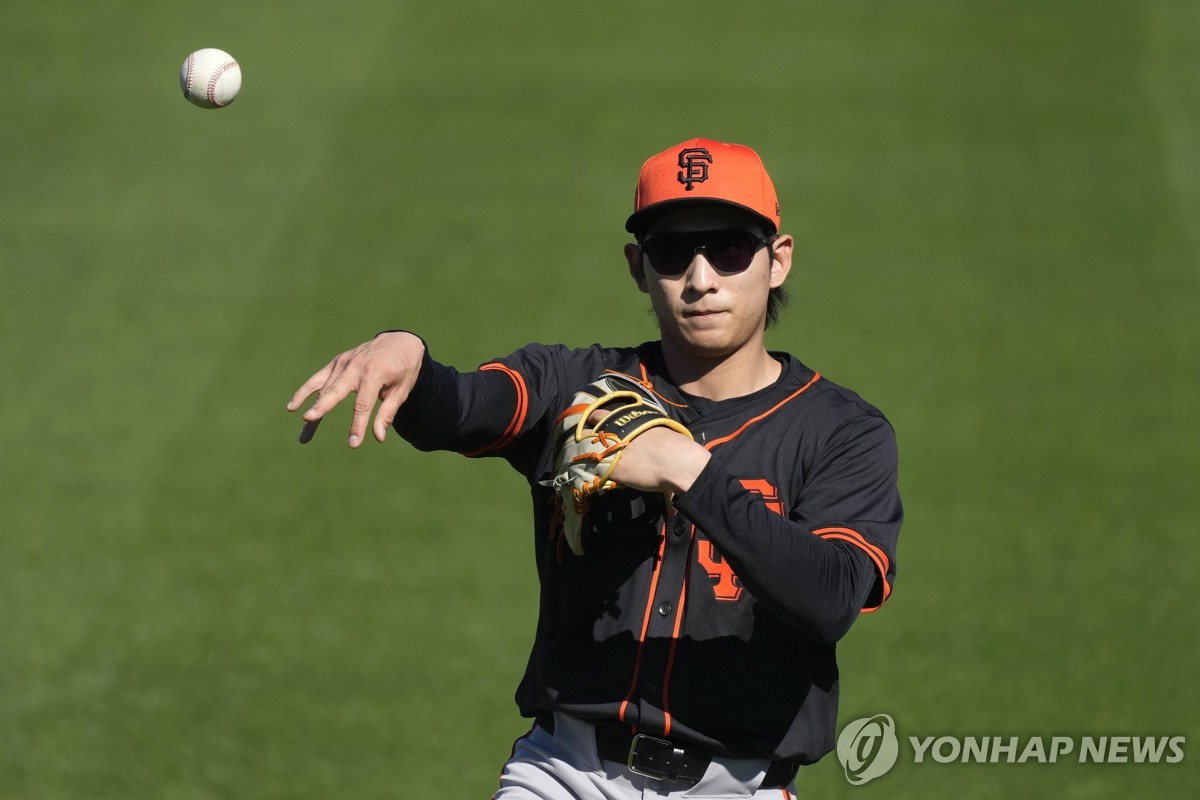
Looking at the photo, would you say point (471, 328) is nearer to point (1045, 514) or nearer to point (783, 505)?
point (1045, 514)

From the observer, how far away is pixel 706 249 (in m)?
3.80

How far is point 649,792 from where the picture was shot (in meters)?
3.63

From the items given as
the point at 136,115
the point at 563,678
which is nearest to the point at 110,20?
the point at 136,115

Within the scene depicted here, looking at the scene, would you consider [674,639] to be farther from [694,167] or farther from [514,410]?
[694,167]

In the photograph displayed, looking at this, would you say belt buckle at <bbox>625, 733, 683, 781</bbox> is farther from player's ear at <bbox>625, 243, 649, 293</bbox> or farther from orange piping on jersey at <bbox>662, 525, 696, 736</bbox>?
player's ear at <bbox>625, 243, 649, 293</bbox>

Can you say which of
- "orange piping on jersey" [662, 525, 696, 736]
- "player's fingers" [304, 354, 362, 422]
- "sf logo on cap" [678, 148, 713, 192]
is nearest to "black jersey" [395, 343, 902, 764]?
"orange piping on jersey" [662, 525, 696, 736]

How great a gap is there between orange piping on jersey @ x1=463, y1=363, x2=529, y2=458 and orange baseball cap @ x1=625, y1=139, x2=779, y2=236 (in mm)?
470

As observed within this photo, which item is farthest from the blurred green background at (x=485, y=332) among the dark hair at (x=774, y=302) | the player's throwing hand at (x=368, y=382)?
the player's throwing hand at (x=368, y=382)

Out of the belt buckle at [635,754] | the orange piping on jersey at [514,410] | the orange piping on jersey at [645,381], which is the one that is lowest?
the belt buckle at [635,754]

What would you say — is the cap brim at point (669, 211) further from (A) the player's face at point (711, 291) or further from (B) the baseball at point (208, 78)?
(B) the baseball at point (208, 78)

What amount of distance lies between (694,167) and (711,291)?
1.03ft

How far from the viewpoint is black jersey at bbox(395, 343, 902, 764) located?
11.6 ft

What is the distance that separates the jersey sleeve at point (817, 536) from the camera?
3.13m

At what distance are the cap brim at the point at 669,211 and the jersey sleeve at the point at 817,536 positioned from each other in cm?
63
